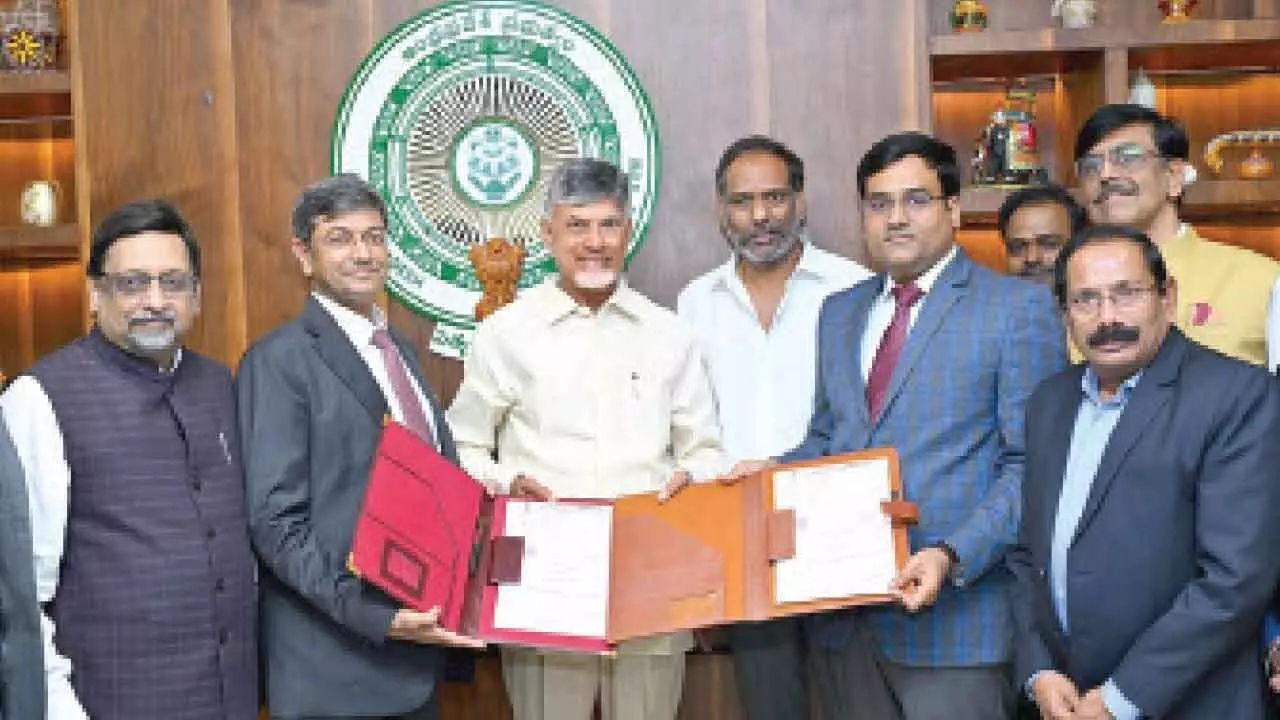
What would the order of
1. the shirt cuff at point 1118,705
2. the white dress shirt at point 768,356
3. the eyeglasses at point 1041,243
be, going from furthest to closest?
1. the eyeglasses at point 1041,243
2. the white dress shirt at point 768,356
3. the shirt cuff at point 1118,705

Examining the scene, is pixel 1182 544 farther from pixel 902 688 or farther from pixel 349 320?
pixel 349 320

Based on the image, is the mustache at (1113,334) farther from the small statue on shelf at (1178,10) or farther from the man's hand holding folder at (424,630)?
the small statue on shelf at (1178,10)

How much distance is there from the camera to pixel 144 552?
7.60 ft

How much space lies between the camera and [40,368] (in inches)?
92.4

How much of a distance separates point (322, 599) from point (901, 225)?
129 cm

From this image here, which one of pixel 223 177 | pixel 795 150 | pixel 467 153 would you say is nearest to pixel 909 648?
pixel 795 150

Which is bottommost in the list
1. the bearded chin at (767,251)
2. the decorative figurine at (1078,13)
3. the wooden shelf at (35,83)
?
the bearded chin at (767,251)

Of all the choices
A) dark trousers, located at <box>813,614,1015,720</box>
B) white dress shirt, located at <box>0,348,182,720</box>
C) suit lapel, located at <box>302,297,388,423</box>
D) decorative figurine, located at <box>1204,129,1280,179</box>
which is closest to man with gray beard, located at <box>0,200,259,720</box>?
white dress shirt, located at <box>0,348,182,720</box>

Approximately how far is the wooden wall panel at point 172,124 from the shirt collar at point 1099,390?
2.23m

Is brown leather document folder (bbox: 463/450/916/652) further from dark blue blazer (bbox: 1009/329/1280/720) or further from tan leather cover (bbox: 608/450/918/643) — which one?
dark blue blazer (bbox: 1009/329/1280/720)

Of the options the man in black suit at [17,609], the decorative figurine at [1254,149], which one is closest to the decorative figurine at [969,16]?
the decorative figurine at [1254,149]

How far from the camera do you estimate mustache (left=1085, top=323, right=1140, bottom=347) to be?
2215 millimetres

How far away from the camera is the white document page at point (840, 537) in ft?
8.05

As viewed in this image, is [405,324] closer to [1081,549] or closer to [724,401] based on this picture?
[724,401]
